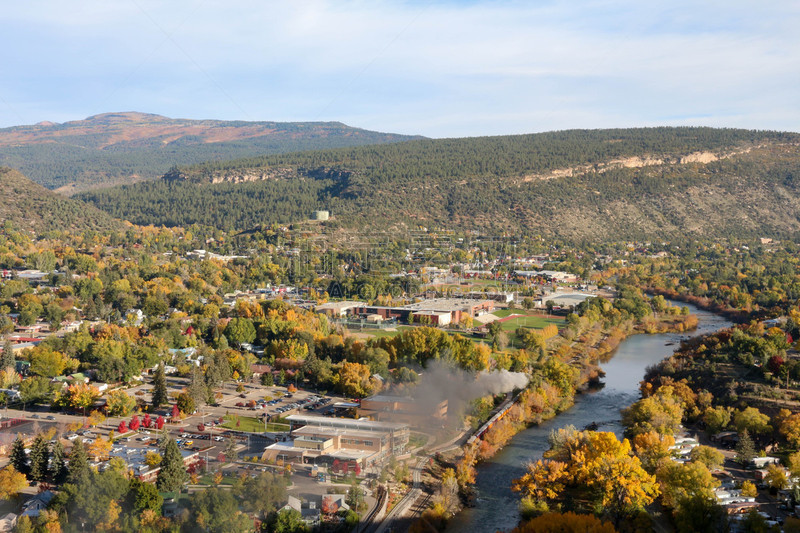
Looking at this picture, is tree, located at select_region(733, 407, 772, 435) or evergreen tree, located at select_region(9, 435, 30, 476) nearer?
evergreen tree, located at select_region(9, 435, 30, 476)

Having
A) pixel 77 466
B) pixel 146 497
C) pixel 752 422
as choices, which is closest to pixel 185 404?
pixel 77 466

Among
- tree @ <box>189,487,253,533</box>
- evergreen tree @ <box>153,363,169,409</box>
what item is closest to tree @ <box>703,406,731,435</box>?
tree @ <box>189,487,253,533</box>

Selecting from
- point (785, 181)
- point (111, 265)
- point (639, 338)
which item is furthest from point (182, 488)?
point (785, 181)

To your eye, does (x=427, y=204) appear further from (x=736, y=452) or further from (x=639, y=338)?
(x=736, y=452)

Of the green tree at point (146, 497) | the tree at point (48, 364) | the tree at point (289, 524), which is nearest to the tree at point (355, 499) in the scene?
the tree at point (289, 524)

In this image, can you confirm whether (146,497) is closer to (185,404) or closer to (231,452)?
(231,452)

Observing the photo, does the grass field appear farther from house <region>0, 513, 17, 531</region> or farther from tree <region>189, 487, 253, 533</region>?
house <region>0, 513, 17, 531</region>

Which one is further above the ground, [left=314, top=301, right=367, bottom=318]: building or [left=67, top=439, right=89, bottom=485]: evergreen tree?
[left=67, top=439, right=89, bottom=485]: evergreen tree
